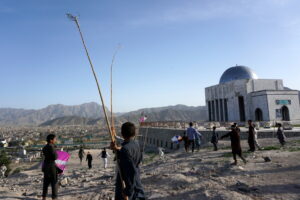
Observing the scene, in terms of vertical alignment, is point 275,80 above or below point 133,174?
above

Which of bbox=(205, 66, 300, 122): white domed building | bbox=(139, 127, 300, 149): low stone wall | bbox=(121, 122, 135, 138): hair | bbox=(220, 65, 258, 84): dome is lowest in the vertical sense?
bbox=(139, 127, 300, 149): low stone wall

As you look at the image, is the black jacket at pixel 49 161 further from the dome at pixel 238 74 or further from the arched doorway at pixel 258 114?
the dome at pixel 238 74

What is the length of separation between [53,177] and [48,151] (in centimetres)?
65

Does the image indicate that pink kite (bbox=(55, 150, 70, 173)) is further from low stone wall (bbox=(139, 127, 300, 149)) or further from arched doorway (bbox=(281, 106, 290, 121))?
arched doorway (bbox=(281, 106, 290, 121))

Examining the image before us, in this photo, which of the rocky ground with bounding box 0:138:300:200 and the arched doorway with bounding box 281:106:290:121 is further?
the arched doorway with bounding box 281:106:290:121

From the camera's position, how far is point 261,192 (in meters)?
5.53

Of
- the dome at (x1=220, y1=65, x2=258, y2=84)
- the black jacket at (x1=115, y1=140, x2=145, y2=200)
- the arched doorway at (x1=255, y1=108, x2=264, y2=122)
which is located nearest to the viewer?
the black jacket at (x1=115, y1=140, x2=145, y2=200)

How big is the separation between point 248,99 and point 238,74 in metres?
6.53

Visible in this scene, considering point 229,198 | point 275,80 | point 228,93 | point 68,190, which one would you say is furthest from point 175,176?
point 275,80

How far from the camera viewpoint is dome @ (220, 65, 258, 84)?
40.3 metres

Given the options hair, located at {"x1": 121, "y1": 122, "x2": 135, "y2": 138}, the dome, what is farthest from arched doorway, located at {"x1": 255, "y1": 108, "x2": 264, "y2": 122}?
hair, located at {"x1": 121, "y1": 122, "x2": 135, "y2": 138}

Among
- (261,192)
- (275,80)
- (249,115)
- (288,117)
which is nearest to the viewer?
(261,192)

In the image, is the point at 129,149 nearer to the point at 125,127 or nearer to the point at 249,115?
the point at 125,127

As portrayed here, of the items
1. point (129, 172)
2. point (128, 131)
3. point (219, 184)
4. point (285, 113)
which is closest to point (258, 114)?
point (285, 113)
